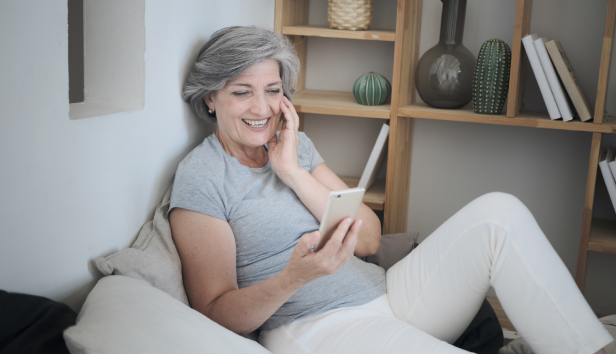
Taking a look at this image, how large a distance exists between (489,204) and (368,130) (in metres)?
1.16

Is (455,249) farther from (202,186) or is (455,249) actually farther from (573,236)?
(573,236)

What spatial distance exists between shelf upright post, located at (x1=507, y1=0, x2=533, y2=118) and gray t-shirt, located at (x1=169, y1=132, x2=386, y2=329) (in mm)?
881

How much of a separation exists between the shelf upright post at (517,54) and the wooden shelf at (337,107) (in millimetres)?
450

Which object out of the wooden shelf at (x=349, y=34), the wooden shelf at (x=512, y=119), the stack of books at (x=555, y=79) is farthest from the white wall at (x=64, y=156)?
the stack of books at (x=555, y=79)

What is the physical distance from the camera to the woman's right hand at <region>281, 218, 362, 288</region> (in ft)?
3.15

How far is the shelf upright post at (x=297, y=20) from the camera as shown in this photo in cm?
201

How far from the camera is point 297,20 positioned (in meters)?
2.18

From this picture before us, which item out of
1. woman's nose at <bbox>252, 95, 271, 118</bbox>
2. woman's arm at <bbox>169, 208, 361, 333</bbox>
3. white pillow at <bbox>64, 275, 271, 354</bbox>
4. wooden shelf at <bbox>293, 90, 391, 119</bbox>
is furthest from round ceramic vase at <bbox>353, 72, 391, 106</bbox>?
white pillow at <bbox>64, 275, 271, 354</bbox>

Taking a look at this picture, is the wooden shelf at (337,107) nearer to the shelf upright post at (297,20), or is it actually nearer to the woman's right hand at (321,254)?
the shelf upright post at (297,20)

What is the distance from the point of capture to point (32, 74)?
768mm

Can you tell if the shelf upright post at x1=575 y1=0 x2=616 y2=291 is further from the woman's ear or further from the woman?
the woman's ear

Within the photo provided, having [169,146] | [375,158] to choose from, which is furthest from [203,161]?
[375,158]

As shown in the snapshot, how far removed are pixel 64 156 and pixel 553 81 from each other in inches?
61.9

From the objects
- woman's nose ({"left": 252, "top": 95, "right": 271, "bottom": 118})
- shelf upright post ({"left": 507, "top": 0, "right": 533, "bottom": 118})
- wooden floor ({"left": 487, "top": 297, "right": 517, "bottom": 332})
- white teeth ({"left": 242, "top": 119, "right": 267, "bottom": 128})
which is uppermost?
shelf upright post ({"left": 507, "top": 0, "right": 533, "bottom": 118})
